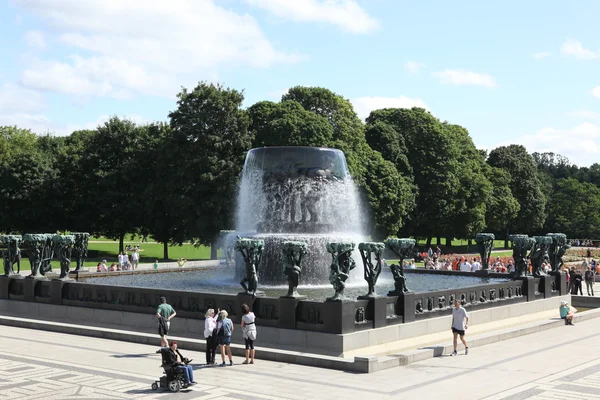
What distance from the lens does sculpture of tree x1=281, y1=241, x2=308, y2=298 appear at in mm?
20547

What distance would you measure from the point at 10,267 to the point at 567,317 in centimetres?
2149

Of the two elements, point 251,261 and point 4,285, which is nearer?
point 251,261

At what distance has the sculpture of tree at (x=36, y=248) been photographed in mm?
28484

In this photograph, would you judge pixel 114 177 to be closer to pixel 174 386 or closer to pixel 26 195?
pixel 26 195

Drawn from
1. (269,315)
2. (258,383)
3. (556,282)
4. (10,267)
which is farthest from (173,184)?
(258,383)

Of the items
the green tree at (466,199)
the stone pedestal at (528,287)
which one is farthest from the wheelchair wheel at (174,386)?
the green tree at (466,199)

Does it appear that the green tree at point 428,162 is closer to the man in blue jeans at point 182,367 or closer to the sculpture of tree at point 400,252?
the sculpture of tree at point 400,252

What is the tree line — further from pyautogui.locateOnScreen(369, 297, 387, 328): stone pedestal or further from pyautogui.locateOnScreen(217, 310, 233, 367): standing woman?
pyautogui.locateOnScreen(217, 310, 233, 367): standing woman

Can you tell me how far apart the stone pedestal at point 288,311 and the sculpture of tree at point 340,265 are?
45.3 inches

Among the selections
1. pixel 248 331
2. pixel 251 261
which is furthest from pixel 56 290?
pixel 248 331

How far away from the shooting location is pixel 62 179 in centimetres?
6731

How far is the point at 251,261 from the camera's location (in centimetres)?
2175

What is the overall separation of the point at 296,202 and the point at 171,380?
682 inches

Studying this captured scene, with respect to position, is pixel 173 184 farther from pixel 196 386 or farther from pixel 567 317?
pixel 196 386
